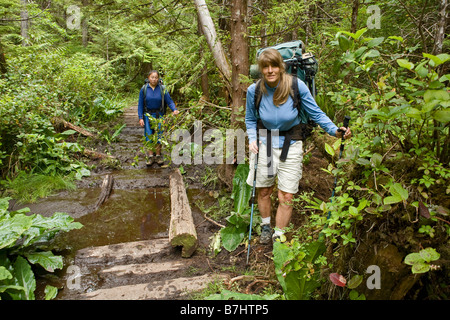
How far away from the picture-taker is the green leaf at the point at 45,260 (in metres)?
3.51

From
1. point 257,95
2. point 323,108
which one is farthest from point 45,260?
point 323,108

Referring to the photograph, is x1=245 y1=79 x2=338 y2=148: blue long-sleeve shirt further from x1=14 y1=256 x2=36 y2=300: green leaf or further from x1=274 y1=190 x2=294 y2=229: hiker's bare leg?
x1=14 y1=256 x2=36 y2=300: green leaf

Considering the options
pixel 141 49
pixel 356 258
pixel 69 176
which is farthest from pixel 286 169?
pixel 141 49

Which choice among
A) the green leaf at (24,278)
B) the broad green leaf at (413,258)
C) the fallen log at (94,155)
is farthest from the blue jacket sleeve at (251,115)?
the fallen log at (94,155)

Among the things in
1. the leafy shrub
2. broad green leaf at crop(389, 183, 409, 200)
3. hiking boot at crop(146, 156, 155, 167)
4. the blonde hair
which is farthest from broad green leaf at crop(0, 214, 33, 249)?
hiking boot at crop(146, 156, 155, 167)

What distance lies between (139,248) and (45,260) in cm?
116

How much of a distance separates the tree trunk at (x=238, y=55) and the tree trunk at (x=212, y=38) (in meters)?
0.87

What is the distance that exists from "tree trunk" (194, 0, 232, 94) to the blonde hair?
2.63 m

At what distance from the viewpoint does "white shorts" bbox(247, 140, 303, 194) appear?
355 centimetres

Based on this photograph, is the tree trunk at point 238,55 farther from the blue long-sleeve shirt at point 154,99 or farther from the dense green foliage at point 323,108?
the blue long-sleeve shirt at point 154,99

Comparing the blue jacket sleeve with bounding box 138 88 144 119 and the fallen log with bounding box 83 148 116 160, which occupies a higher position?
the blue jacket sleeve with bounding box 138 88 144 119

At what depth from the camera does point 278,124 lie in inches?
137
